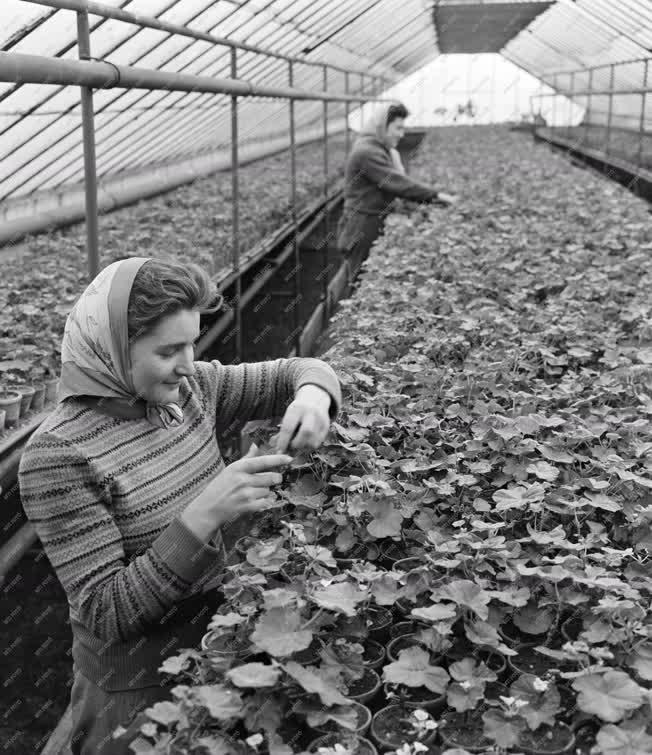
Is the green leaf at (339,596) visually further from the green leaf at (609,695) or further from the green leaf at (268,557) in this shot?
the green leaf at (609,695)

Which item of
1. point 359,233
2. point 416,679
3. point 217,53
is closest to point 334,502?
point 416,679

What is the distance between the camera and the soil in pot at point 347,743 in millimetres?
1270

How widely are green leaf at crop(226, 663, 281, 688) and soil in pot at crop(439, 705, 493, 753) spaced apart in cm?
26

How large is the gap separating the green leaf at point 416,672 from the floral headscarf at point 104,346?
0.77 metres

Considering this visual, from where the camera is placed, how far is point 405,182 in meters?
6.96

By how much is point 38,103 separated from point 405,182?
2.74m

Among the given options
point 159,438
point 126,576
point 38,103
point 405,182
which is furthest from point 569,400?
point 405,182

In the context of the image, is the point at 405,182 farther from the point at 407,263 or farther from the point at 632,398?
the point at 632,398

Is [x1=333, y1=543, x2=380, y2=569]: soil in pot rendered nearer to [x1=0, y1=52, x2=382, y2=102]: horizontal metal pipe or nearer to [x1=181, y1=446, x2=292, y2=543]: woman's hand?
[x1=181, y1=446, x2=292, y2=543]: woman's hand

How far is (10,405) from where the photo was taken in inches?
137

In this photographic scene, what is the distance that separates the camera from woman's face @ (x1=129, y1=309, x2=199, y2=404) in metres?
1.81

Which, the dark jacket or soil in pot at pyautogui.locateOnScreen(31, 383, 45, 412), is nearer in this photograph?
soil in pot at pyautogui.locateOnScreen(31, 383, 45, 412)

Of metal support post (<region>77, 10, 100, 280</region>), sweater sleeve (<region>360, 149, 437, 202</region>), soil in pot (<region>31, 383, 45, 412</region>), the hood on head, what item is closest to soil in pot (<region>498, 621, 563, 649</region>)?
metal support post (<region>77, 10, 100, 280</region>)

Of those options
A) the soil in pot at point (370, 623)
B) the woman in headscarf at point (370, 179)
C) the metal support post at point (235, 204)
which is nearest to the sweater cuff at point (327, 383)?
the soil in pot at point (370, 623)
